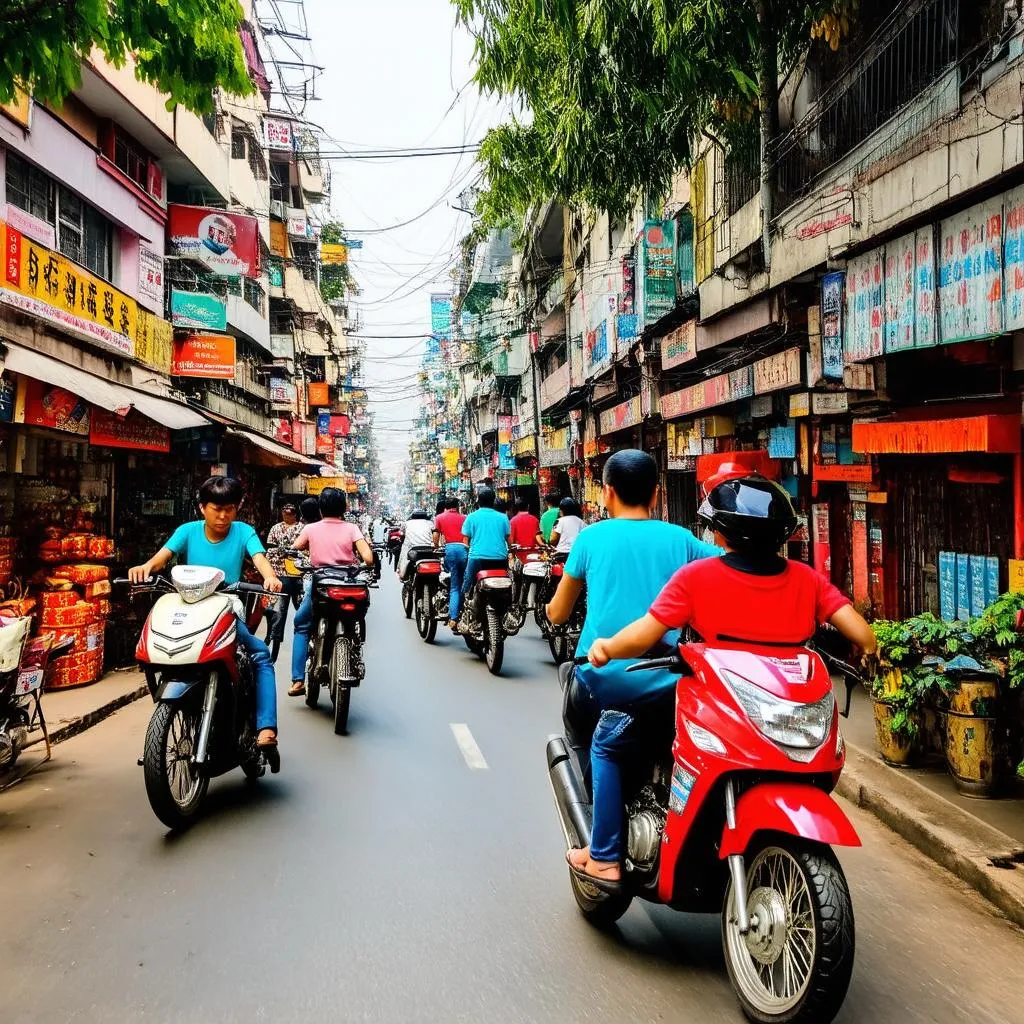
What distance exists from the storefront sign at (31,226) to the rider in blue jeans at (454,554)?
626 centimetres

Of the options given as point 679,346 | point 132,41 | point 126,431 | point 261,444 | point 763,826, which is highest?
point 132,41

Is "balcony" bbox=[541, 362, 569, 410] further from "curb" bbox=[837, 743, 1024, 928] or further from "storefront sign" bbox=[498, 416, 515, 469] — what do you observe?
"curb" bbox=[837, 743, 1024, 928]

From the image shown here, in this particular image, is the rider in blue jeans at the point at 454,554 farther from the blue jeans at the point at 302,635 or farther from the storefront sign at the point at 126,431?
the storefront sign at the point at 126,431

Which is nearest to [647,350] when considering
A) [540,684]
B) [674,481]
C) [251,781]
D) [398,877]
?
[674,481]

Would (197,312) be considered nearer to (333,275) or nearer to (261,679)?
(261,679)

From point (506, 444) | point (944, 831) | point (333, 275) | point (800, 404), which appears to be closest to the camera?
point (944, 831)

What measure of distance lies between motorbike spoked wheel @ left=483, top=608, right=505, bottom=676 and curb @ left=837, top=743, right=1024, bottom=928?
177 inches

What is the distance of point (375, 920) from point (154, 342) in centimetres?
1531

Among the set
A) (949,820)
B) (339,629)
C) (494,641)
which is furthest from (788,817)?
(494,641)

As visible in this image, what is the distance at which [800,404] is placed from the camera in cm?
1047

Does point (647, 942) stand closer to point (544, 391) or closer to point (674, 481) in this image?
point (674, 481)

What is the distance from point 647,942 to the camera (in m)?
3.54

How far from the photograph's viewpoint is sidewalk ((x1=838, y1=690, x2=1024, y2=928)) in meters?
4.14

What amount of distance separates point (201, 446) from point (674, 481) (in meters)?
10.7
